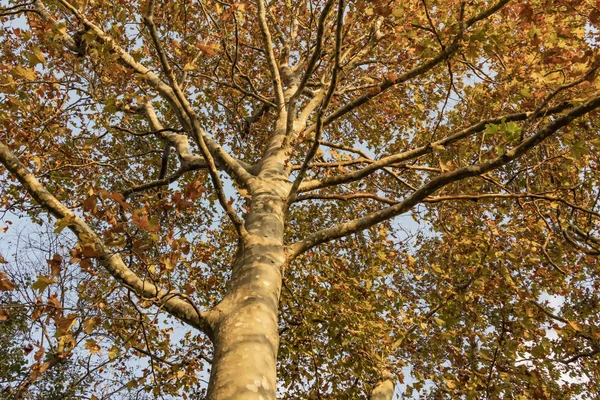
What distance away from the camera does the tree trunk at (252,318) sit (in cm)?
254

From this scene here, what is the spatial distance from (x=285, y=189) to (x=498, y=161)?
95.6 inches

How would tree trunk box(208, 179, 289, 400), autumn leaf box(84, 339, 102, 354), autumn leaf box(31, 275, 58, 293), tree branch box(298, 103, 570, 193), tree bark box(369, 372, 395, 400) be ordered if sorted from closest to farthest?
autumn leaf box(31, 275, 58, 293) → tree trunk box(208, 179, 289, 400) → autumn leaf box(84, 339, 102, 354) → tree branch box(298, 103, 570, 193) → tree bark box(369, 372, 395, 400)

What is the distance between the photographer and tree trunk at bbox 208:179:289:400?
8.35 ft

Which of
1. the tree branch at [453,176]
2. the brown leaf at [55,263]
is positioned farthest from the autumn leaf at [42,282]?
the tree branch at [453,176]

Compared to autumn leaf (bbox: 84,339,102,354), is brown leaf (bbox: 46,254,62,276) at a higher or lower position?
higher

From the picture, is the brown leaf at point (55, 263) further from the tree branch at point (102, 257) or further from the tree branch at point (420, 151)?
the tree branch at point (420, 151)

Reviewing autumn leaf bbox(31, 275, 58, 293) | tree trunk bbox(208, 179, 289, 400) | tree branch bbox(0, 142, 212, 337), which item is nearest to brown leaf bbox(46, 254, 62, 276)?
autumn leaf bbox(31, 275, 58, 293)

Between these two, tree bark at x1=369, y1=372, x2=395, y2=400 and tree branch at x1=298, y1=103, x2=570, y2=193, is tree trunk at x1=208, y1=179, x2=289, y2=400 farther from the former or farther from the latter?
tree bark at x1=369, y1=372, x2=395, y2=400

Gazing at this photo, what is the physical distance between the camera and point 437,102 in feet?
30.9

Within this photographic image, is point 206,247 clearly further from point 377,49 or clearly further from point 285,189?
point 377,49

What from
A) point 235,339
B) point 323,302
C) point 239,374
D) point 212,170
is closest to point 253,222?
point 212,170

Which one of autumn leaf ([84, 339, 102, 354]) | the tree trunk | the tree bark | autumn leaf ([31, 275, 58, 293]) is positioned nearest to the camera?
autumn leaf ([31, 275, 58, 293])

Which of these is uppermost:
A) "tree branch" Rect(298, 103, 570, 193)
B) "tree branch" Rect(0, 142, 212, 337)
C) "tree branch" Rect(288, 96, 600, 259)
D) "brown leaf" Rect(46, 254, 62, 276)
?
"tree branch" Rect(298, 103, 570, 193)

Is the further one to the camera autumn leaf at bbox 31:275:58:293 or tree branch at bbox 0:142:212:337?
tree branch at bbox 0:142:212:337
